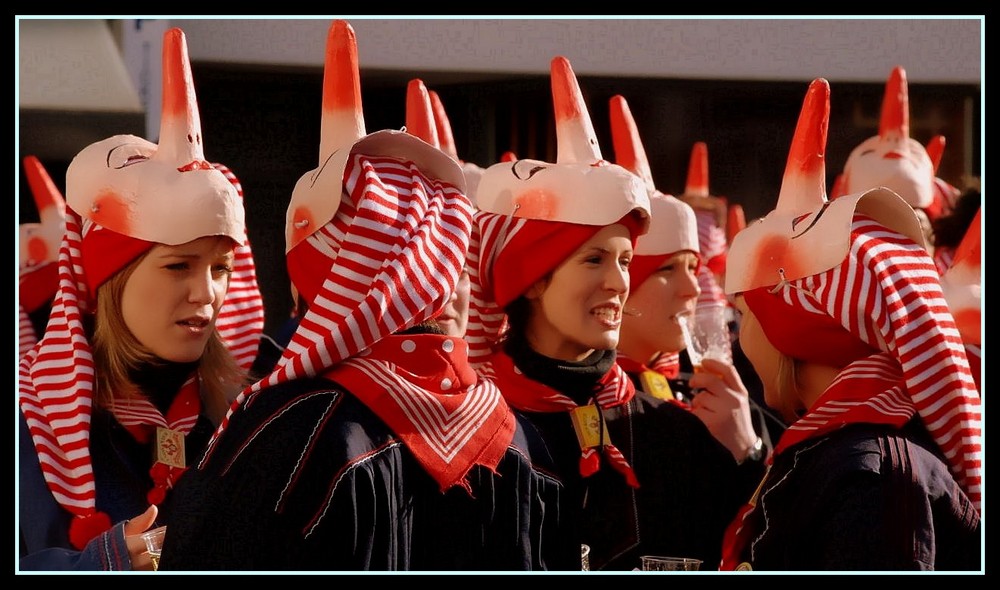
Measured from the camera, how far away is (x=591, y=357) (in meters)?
3.76

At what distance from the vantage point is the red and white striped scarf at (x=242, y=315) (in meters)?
4.00

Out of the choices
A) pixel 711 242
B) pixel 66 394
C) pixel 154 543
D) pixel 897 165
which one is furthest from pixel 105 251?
pixel 897 165

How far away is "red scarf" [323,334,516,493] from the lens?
268cm

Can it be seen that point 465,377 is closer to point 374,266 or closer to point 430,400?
point 430,400

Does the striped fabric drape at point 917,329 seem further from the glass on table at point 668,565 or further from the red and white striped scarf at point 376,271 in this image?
the red and white striped scarf at point 376,271

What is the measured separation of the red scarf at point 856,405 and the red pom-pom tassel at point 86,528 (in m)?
1.64

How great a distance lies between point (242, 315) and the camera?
4043 millimetres

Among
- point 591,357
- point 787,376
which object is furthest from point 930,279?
point 591,357

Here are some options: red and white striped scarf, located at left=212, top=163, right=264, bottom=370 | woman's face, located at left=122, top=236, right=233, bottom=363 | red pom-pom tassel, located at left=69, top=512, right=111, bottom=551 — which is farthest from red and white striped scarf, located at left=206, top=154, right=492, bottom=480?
red and white striped scarf, located at left=212, top=163, right=264, bottom=370

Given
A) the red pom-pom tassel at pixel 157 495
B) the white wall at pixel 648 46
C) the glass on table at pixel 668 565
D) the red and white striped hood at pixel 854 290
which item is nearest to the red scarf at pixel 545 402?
the glass on table at pixel 668 565

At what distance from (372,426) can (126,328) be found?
1.20m

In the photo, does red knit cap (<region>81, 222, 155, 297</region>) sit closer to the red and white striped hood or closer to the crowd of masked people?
the crowd of masked people

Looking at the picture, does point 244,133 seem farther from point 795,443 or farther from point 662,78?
point 795,443
